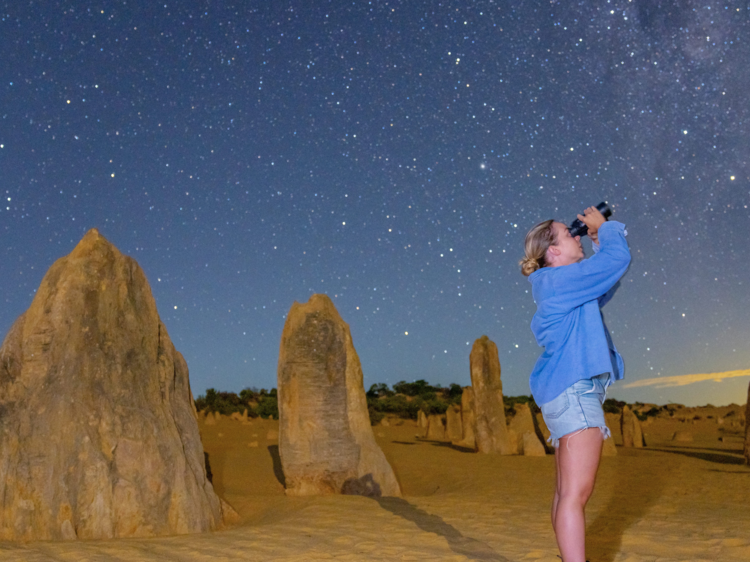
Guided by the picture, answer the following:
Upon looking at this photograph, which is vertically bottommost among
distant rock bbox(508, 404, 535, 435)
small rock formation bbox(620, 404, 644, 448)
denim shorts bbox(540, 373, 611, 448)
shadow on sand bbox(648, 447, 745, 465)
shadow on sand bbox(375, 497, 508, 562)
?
shadow on sand bbox(648, 447, 745, 465)

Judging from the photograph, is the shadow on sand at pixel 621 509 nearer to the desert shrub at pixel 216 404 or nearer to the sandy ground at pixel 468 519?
the sandy ground at pixel 468 519

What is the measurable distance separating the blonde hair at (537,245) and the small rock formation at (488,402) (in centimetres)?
1298

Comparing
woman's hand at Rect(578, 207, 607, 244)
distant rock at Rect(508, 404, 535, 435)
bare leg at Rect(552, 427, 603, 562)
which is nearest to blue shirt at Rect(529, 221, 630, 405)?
woman's hand at Rect(578, 207, 607, 244)

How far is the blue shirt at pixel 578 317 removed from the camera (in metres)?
2.96

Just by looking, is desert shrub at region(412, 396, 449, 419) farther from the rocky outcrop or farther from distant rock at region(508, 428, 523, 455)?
distant rock at region(508, 428, 523, 455)

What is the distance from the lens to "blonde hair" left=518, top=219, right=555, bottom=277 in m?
3.30

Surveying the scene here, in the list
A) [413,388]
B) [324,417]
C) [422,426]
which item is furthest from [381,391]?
[324,417]

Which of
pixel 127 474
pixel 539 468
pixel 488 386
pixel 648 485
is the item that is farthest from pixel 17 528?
pixel 488 386

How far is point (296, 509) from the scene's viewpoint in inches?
308

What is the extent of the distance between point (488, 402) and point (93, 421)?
1153 centimetres

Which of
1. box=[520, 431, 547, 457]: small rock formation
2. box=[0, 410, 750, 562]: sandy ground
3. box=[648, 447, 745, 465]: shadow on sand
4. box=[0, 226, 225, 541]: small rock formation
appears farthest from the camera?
box=[520, 431, 547, 457]: small rock formation

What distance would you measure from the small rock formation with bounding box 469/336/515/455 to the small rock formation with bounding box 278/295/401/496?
6987 millimetres

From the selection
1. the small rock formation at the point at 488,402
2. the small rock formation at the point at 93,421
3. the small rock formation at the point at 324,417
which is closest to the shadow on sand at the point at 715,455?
the small rock formation at the point at 488,402

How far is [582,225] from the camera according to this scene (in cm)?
332
